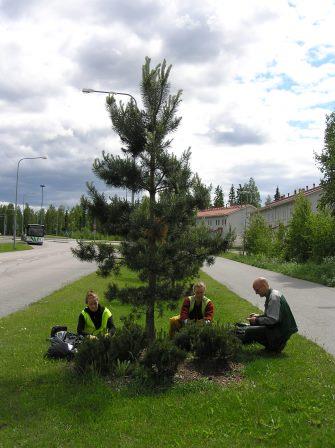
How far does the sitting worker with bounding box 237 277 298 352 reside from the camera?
24.6ft

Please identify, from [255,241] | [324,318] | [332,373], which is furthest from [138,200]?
[255,241]

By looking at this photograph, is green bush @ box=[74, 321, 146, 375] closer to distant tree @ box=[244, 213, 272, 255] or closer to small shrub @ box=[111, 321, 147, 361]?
small shrub @ box=[111, 321, 147, 361]

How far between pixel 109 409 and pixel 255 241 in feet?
162

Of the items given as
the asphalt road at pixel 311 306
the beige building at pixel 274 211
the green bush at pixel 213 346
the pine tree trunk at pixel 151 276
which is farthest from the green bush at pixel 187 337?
the beige building at pixel 274 211

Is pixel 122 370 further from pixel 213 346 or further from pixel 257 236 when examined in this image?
pixel 257 236

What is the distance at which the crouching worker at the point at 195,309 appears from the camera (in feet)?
26.9

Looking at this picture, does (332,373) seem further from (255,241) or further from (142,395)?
(255,241)

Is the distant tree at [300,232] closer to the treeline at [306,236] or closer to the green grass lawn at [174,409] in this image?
the treeline at [306,236]

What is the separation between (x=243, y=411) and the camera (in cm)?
508

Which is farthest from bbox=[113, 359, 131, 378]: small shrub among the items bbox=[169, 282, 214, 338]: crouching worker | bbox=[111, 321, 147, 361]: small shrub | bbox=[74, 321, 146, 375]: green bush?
bbox=[169, 282, 214, 338]: crouching worker

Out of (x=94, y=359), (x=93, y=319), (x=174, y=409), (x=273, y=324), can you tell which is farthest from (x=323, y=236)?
(x=174, y=409)

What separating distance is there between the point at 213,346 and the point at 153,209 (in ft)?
5.97

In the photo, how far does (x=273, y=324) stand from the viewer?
298 inches

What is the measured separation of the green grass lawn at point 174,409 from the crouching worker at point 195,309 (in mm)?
1102
